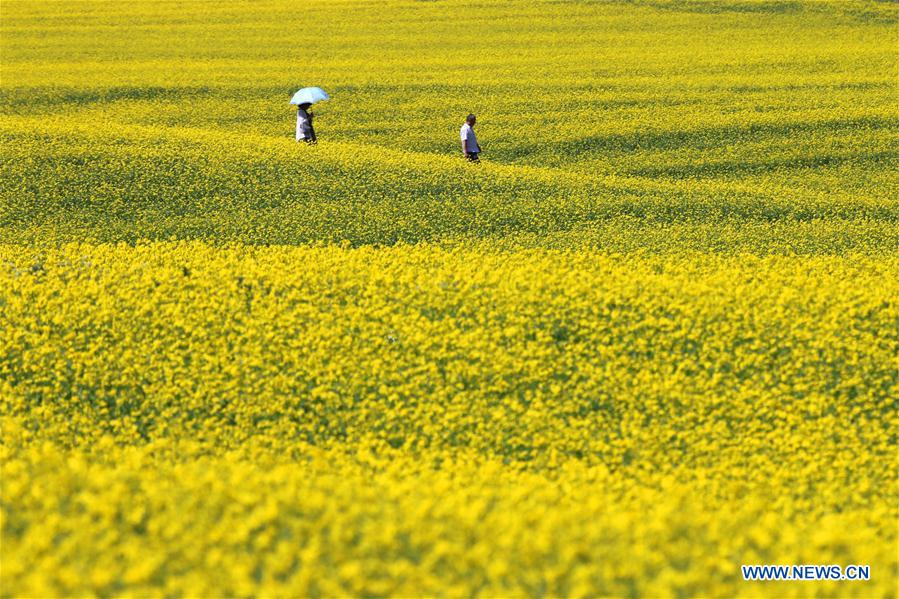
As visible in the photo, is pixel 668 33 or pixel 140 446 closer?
pixel 140 446

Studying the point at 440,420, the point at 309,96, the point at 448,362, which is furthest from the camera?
the point at 309,96

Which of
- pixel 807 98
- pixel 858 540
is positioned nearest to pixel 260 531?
pixel 858 540

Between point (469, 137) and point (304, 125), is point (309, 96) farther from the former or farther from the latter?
point (469, 137)

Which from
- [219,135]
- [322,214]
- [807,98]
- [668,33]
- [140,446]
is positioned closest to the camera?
[140,446]

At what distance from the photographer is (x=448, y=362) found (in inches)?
485

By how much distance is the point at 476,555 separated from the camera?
23.5 feet

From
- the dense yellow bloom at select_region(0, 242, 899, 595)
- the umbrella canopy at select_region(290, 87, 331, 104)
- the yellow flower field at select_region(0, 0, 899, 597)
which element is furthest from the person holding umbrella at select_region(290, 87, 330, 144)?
the dense yellow bloom at select_region(0, 242, 899, 595)

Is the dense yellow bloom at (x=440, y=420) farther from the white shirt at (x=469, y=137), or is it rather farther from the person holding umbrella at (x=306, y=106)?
the person holding umbrella at (x=306, y=106)

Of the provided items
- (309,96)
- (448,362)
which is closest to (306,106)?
(309,96)

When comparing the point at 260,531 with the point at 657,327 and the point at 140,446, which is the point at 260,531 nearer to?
the point at 140,446

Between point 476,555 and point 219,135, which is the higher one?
point 219,135

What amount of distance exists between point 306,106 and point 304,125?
0.63m

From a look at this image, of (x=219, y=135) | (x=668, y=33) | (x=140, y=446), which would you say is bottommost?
(x=140, y=446)

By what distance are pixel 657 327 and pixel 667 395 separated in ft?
5.34
